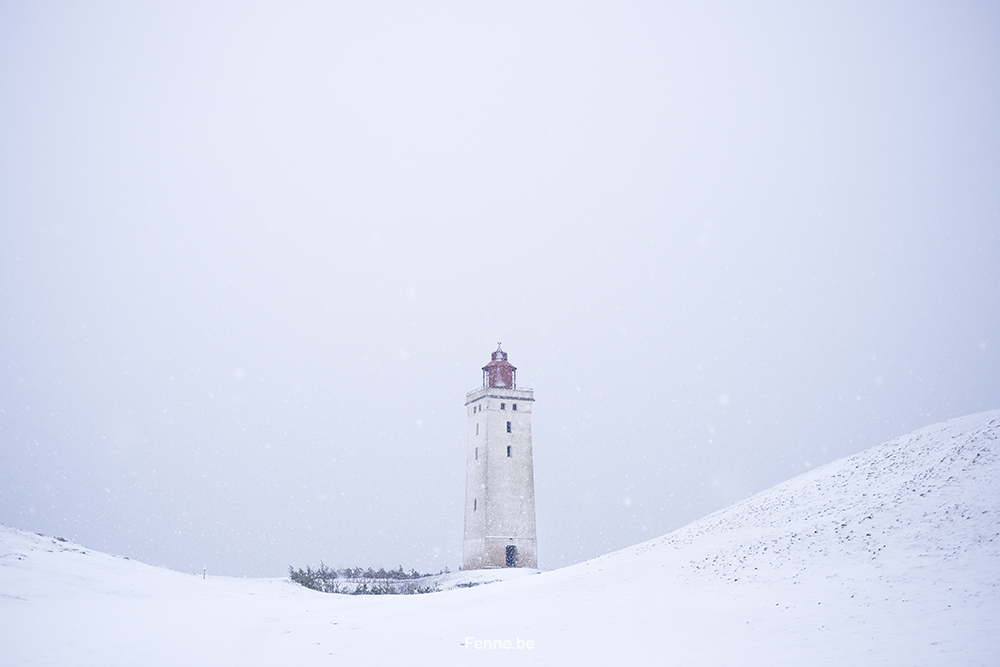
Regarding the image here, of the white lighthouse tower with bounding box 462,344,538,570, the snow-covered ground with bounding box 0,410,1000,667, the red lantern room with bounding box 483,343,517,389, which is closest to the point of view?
the snow-covered ground with bounding box 0,410,1000,667

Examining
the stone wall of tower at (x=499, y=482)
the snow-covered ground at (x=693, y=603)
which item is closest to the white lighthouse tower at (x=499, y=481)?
the stone wall of tower at (x=499, y=482)

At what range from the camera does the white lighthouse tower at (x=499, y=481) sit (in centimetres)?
5669

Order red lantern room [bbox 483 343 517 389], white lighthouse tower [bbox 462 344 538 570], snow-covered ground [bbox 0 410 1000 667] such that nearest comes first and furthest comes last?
Answer: snow-covered ground [bbox 0 410 1000 667] < white lighthouse tower [bbox 462 344 538 570] < red lantern room [bbox 483 343 517 389]

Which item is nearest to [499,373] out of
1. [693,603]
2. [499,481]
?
[499,481]

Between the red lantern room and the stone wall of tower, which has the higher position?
the red lantern room

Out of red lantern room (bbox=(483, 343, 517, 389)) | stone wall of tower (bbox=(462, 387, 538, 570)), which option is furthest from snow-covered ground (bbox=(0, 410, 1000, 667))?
red lantern room (bbox=(483, 343, 517, 389))

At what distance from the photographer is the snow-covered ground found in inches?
612

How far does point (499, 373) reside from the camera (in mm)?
61875

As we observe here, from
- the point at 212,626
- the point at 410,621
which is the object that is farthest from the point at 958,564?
the point at 212,626

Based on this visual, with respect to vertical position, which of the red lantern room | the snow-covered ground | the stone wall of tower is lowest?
the snow-covered ground

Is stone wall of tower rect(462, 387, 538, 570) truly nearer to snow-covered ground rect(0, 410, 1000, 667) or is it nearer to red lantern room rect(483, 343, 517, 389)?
red lantern room rect(483, 343, 517, 389)

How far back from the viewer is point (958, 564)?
17.4m

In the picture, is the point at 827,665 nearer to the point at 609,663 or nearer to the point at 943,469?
the point at 609,663

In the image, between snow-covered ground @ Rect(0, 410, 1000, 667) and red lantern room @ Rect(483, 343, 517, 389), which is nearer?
snow-covered ground @ Rect(0, 410, 1000, 667)
